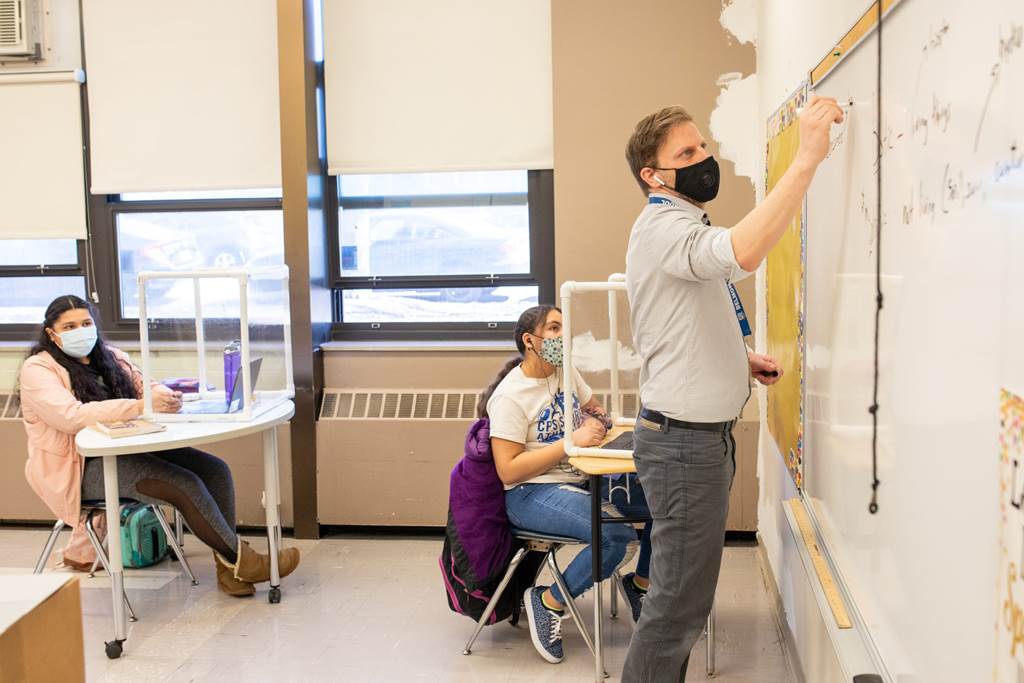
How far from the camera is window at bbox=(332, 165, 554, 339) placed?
4277 mm

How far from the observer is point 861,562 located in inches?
65.1

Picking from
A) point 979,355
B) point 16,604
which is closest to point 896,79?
point 979,355

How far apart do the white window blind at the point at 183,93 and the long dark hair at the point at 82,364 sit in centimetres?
101

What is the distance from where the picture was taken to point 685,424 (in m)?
1.96

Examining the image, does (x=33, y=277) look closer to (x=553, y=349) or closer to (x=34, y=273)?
(x=34, y=273)

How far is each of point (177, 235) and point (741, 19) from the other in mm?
2673

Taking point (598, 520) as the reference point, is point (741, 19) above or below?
above

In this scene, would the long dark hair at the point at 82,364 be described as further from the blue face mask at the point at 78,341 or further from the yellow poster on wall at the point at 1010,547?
the yellow poster on wall at the point at 1010,547

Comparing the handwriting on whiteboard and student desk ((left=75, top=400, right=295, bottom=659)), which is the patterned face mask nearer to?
student desk ((left=75, top=400, right=295, bottom=659))

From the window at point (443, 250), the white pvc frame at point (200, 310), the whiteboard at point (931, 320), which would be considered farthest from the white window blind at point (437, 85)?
the whiteboard at point (931, 320)

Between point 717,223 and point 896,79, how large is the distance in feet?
8.32

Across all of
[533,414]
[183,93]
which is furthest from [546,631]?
[183,93]

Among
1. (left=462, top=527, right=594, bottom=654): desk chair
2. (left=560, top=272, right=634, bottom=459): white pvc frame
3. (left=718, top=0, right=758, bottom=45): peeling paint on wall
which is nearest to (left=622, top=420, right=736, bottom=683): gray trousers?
(left=560, top=272, right=634, bottom=459): white pvc frame

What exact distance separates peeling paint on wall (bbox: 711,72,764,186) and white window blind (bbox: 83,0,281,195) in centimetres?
190
